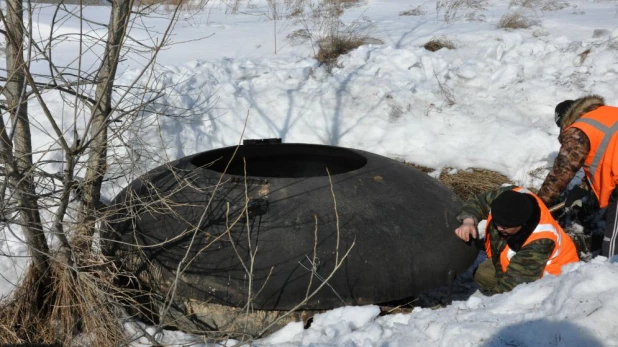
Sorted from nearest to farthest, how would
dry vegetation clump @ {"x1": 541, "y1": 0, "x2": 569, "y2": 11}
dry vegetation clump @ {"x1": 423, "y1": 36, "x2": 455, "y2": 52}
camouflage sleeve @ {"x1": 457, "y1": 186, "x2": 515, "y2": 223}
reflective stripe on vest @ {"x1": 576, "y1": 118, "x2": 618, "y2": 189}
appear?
1. camouflage sleeve @ {"x1": 457, "y1": 186, "x2": 515, "y2": 223}
2. reflective stripe on vest @ {"x1": 576, "y1": 118, "x2": 618, "y2": 189}
3. dry vegetation clump @ {"x1": 423, "y1": 36, "x2": 455, "y2": 52}
4. dry vegetation clump @ {"x1": 541, "y1": 0, "x2": 569, "y2": 11}

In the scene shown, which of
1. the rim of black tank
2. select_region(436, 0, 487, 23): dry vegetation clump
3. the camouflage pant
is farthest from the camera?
select_region(436, 0, 487, 23): dry vegetation clump

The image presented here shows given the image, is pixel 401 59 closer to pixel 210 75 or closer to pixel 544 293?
pixel 210 75

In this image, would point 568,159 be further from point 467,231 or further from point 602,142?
point 467,231

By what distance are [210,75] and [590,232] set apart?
4843mm

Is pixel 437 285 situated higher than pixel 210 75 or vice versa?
pixel 210 75

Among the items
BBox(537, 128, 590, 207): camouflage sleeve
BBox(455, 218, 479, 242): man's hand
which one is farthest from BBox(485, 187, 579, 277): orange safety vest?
BBox(537, 128, 590, 207): camouflage sleeve

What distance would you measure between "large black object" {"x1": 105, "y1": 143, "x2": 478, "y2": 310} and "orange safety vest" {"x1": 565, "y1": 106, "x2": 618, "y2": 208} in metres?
1.15

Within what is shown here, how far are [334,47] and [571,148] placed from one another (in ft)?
16.6

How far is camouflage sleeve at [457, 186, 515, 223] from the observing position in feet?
13.2

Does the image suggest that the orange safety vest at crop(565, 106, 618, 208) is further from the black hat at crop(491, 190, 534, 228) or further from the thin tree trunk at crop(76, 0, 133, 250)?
the thin tree trunk at crop(76, 0, 133, 250)

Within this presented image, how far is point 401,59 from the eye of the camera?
8.54 meters

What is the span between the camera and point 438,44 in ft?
30.2

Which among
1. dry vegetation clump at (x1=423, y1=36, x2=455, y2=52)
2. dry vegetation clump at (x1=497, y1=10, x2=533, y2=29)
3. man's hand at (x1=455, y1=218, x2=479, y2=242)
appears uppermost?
dry vegetation clump at (x1=497, y1=10, x2=533, y2=29)

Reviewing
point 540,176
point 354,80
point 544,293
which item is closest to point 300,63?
point 354,80
